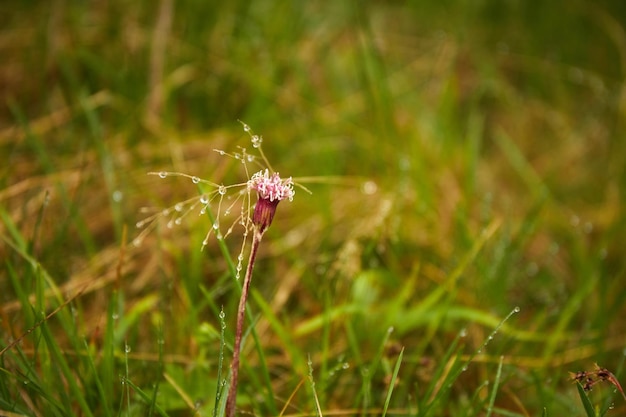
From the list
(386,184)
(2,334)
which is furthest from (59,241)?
(386,184)

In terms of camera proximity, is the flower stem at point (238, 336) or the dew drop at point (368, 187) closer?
the flower stem at point (238, 336)

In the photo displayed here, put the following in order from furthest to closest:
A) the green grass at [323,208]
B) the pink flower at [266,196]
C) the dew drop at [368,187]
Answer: the dew drop at [368,187] < the green grass at [323,208] < the pink flower at [266,196]

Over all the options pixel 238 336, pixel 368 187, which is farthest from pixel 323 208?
pixel 238 336

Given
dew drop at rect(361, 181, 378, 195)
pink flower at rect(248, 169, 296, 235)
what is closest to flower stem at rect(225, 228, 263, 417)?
pink flower at rect(248, 169, 296, 235)

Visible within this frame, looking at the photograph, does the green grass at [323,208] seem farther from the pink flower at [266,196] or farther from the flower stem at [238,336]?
the pink flower at [266,196]

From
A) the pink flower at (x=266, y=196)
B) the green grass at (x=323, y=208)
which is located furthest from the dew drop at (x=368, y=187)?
the pink flower at (x=266, y=196)

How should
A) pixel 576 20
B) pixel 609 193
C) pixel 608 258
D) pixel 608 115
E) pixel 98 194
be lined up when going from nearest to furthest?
pixel 98 194, pixel 608 258, pixel 609 193, pixel 608 115, pixel 576 20

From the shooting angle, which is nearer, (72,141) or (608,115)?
(72,141)

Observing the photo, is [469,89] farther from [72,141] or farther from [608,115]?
[72,141]

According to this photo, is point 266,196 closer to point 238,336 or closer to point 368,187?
point 238,336
